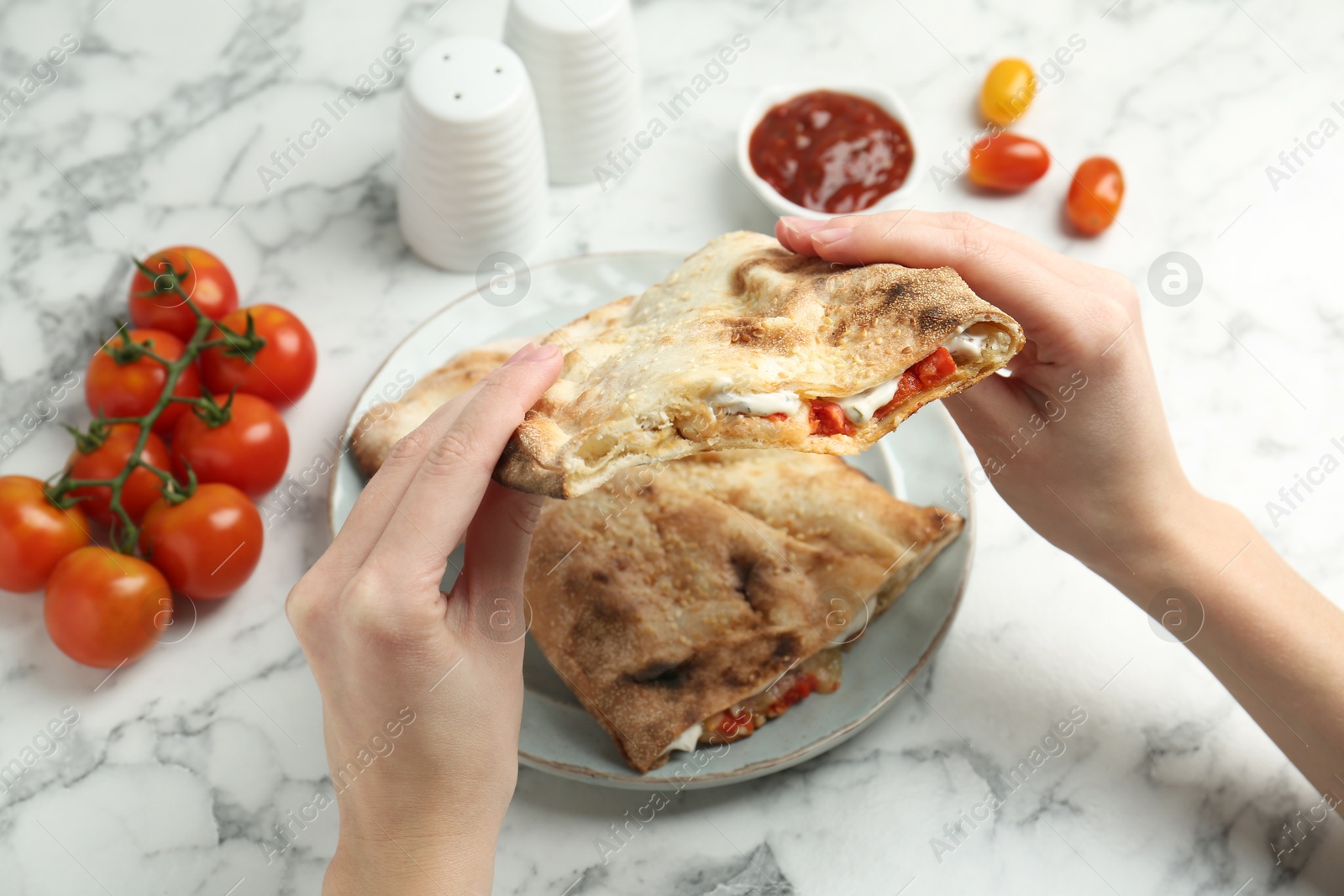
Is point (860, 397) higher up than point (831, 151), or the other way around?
point (860, 397)

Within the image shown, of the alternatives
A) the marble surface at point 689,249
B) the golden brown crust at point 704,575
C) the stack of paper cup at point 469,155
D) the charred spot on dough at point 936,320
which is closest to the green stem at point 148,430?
the marble surface at point 689,249

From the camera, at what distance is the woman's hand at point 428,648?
259 centimetres

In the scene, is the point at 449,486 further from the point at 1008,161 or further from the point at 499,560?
the point at 1008,161

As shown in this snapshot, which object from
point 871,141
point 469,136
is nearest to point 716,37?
point 871,141

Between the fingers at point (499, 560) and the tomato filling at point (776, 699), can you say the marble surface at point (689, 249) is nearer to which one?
the tomato filling at point (776, 699)

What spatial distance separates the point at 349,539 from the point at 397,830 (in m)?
0.75

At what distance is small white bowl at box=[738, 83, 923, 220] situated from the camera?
449cm

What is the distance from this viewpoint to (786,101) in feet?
15.7

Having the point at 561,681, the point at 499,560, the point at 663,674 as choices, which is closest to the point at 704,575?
the point at 663,674

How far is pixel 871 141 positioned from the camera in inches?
183

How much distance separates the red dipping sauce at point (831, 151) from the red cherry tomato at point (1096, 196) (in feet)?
2.58

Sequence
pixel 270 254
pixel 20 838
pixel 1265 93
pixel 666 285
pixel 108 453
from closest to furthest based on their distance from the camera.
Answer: pixel 666 285 < pixel 20 838 < pixel 108 453 < pixel 270 254 < pixel 1265 93

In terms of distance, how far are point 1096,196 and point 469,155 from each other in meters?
2.67

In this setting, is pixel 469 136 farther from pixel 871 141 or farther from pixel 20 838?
pixel 20 838
